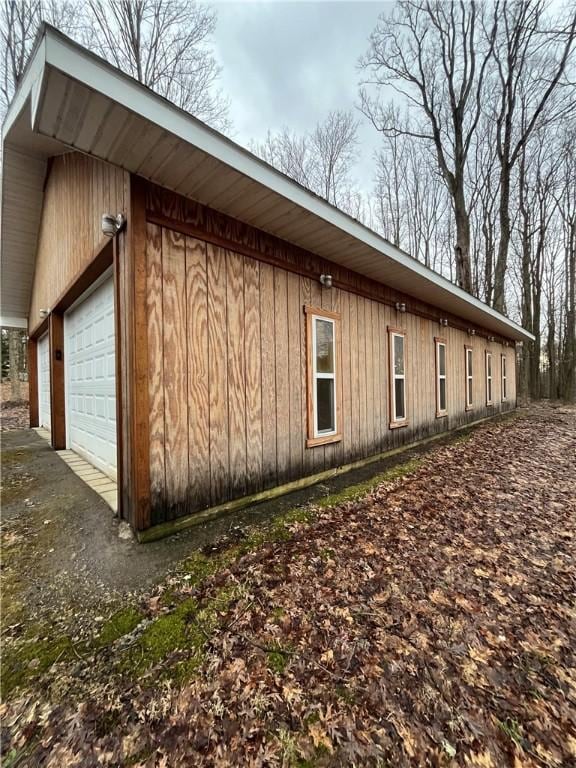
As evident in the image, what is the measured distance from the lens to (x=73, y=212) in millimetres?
4328

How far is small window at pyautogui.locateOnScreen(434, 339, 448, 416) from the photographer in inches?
272

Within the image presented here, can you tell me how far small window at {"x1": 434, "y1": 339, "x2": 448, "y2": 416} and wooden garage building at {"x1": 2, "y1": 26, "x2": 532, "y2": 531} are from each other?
1126 mm

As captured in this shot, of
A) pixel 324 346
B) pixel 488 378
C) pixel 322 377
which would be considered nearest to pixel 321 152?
pixel 488 378

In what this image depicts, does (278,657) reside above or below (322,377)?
below

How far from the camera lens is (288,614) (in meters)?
1.82

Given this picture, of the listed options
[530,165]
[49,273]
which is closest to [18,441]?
[49,273]

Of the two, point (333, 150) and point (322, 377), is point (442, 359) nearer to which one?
point (322, 377)

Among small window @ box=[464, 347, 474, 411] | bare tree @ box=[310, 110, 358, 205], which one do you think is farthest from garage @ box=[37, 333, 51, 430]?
bare tree @ box=[310, 110, 358, 205]

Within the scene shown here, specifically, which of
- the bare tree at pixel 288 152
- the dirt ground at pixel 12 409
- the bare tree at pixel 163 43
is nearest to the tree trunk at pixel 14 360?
the dirt ground at pixel 12 409

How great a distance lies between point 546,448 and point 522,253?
14.3 m

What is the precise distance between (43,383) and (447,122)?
15.7m

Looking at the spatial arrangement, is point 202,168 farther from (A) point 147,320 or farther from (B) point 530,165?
(B) point 530,165

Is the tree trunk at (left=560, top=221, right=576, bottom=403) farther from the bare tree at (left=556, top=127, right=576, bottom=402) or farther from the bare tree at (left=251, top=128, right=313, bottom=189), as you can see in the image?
the bare tree at (left=251, top=128, right=313, bottom=189)

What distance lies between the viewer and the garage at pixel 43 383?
7.73 m
